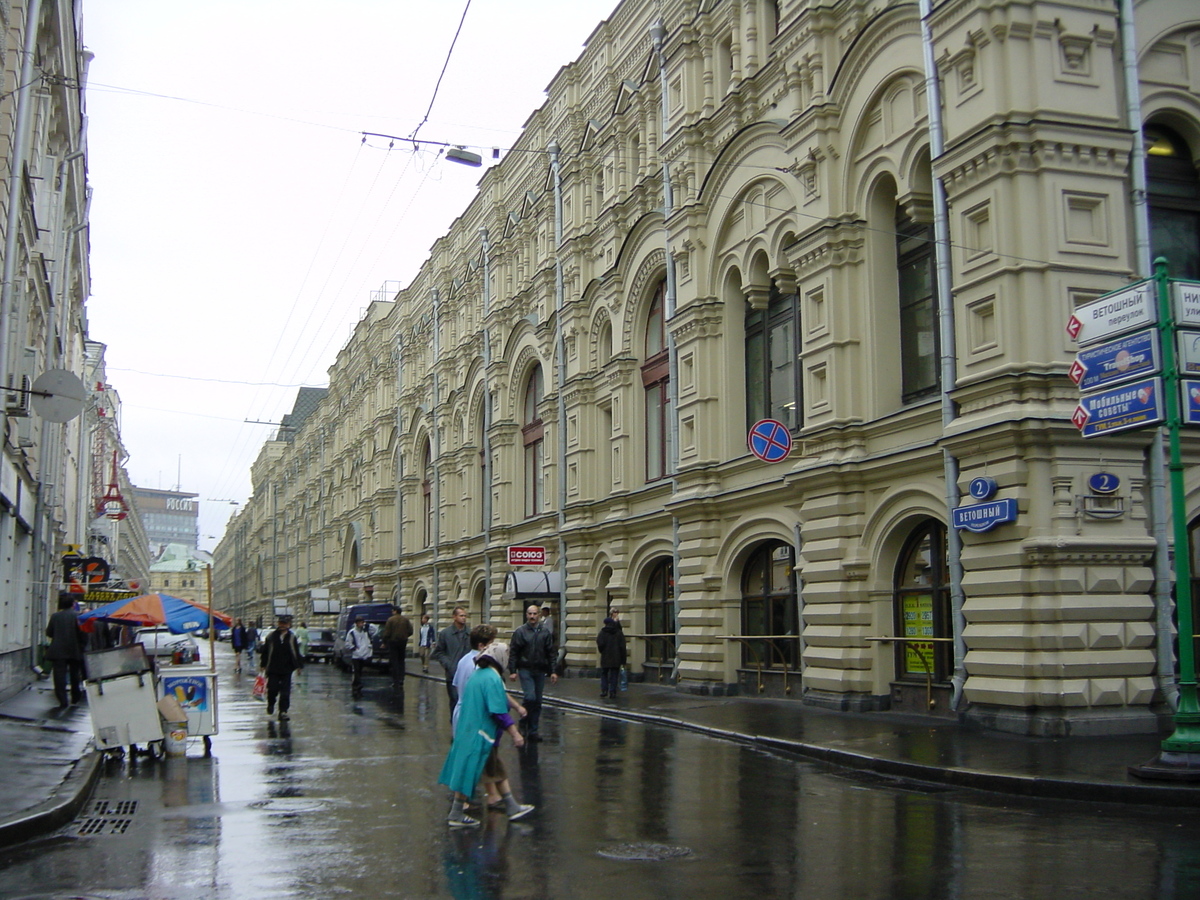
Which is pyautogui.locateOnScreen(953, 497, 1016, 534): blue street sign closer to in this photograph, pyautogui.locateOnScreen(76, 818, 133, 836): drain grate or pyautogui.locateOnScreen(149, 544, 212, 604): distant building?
pyautogui.locateOnScreen(76, 818, 133, 836): drain grate

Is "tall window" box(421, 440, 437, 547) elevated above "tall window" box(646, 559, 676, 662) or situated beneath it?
elevated above

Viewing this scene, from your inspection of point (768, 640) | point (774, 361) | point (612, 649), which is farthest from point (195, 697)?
point (774, 361)

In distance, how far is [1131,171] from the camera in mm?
16391

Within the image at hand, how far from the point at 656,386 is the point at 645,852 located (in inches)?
827

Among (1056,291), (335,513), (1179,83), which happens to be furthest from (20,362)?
(335,513)

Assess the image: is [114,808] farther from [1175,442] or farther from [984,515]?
[984,515]

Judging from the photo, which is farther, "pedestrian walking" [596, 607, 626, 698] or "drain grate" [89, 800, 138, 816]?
"pedestrian walking" [596, 607, 626, 698]

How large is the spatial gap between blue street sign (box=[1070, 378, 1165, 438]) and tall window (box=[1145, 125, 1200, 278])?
5.61m

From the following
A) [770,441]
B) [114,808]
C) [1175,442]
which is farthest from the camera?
[770,441]

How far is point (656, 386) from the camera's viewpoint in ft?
95.3

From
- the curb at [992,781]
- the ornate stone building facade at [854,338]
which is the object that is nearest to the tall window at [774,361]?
the ornate stone building facade at [854,338]

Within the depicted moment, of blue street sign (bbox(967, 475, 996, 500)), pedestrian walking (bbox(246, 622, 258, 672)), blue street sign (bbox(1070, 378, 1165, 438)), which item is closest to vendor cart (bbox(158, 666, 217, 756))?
blue street sign (bbox(967, 475, 996, 500))

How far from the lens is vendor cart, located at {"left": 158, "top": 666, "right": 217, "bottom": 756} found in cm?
1534

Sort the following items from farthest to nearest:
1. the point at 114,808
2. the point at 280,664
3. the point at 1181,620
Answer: the point at 280,664
the point at 1181,620
the point at 114,808
